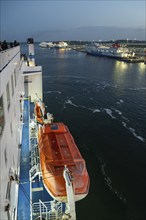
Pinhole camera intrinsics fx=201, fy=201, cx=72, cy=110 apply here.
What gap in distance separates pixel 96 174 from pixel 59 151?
8740 mm

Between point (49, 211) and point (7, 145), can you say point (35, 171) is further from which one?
point (7, 145)

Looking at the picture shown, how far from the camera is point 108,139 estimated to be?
92.2 ft

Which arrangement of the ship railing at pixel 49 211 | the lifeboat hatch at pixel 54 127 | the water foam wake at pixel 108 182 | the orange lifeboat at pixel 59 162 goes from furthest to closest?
1. the water foam wake at pixel 108 182
2. the lifeboat hatch at pixel 54 127
3. the orange lifeboat at pixel 59 162
4. the ship railing at pixel 49 211

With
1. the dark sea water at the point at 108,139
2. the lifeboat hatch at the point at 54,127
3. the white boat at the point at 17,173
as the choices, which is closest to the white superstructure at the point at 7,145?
the white boat at the point at 17,173

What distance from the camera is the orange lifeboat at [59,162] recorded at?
1145cm

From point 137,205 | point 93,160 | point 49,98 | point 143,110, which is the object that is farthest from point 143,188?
point 49,98

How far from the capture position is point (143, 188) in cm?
1916

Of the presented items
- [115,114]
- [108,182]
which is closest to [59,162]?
[108,182]

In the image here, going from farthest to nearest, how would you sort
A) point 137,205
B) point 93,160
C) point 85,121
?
1. point 85,121
2. point 93,160
3. point 137,205

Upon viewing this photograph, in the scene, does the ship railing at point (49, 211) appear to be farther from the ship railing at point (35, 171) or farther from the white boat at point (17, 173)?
the ship railing at point (35, 171)

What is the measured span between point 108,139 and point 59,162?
52.7 feet

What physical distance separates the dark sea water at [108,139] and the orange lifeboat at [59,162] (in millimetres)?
5848

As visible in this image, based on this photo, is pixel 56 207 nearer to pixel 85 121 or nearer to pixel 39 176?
pixel 39 176

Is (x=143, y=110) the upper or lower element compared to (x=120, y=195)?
upper
